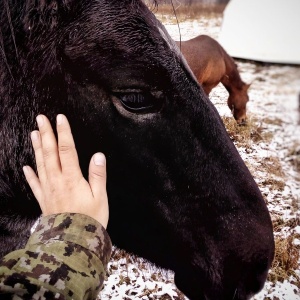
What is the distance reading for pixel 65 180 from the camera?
2.69ft

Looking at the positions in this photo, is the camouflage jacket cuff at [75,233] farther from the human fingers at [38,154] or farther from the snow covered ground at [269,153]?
the snow covered ground at [269,153]

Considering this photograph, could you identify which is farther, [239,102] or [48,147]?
[239,102]

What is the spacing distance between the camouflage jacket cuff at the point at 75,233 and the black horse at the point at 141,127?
202mm

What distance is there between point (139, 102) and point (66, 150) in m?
0.22

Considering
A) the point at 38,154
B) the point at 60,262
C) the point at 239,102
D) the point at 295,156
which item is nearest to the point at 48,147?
the point at 38,154

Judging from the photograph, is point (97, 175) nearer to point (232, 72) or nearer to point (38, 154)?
point (38, 154)

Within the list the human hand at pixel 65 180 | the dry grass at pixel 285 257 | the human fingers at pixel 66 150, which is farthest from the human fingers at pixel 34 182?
the dry grass at pixel 285 257

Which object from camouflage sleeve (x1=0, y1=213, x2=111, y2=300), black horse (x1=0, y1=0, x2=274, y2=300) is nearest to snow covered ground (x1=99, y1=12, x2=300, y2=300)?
black horse (x1=0, y1=0, x2=274, y2=300)

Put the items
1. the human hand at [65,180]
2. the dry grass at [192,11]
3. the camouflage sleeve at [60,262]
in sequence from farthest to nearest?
the dry grass at [192,11] → the human hand at [65,180] → the camouflage sleeve at [60,262]

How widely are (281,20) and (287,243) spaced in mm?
A: 686

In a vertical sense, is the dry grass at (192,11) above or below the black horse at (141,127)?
above

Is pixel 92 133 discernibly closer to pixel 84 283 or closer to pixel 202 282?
pixel 84 283

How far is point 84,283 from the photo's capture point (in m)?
0.70

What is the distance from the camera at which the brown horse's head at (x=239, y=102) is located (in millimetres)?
1104
